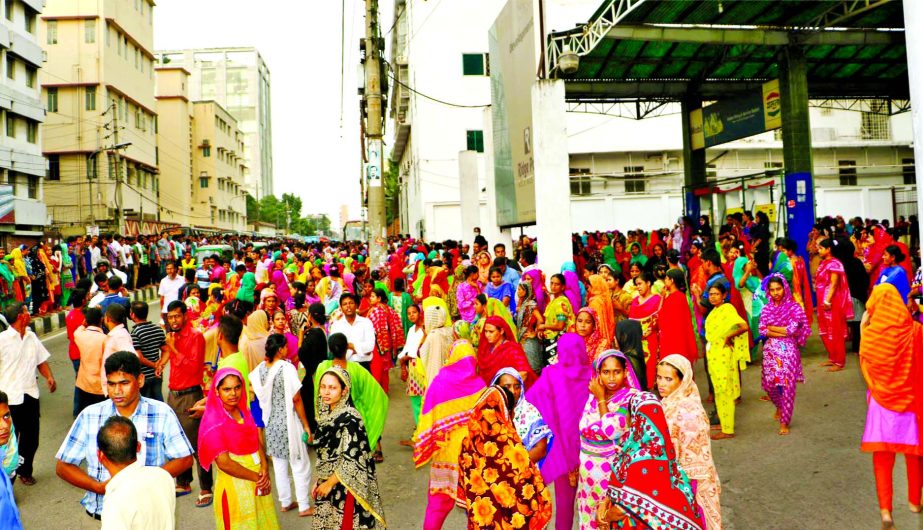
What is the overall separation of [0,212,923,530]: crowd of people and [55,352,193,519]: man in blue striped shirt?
11 mm

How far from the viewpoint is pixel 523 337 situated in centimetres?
864

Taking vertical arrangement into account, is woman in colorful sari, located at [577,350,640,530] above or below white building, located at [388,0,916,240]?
below

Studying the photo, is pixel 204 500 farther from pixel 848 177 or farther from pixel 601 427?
pixel 848 177

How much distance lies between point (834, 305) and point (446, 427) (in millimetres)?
6594

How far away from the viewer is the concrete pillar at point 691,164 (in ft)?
73.8

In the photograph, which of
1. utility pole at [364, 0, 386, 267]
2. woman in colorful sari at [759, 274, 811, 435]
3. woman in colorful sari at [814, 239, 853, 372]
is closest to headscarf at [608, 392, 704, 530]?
woman in colorful sari at [759, 274, 811, 435]

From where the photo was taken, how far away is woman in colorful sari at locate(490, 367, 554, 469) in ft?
15.2

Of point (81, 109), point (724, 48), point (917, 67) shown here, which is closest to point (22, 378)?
point (917, 67)

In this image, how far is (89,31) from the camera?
1644 inches

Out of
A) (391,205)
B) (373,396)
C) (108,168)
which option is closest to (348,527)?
(373,396)

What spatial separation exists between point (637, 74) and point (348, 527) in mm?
17316

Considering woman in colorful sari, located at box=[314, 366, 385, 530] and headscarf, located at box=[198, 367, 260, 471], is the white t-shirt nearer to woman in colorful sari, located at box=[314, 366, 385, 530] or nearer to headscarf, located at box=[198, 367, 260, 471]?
headscarf, located at box=[198, 367, 260, 471]

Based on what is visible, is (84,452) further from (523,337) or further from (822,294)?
(822,294)

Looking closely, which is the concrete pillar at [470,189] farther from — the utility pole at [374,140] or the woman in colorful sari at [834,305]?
the woman in colorful sari at [834,305]
